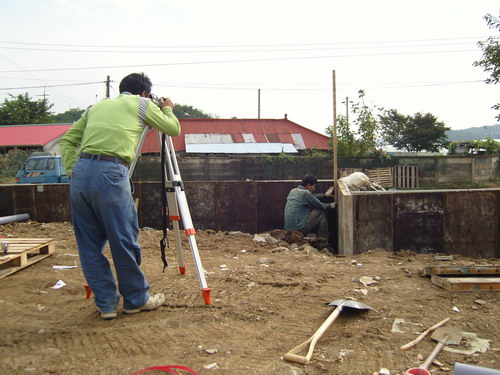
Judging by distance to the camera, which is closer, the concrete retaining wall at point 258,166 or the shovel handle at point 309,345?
the shovel handle at point 309,345

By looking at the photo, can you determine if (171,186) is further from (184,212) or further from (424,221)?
(424,221)

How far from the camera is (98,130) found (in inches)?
119

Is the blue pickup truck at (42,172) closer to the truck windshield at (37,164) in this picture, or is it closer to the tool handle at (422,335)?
the truck windshield at (37,164)

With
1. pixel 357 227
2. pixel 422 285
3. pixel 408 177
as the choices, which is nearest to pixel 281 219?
pixel 357 227

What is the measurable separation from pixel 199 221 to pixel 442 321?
231 inches

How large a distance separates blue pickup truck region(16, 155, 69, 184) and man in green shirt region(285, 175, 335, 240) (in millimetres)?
11536

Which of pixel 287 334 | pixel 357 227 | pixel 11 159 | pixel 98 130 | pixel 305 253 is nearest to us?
pixel 287 334

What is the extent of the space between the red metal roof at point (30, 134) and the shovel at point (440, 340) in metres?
28.1

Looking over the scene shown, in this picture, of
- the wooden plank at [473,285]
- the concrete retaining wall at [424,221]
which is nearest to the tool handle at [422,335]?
the wooden plank at [473,285]

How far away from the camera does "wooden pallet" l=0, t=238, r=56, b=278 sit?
449 cm

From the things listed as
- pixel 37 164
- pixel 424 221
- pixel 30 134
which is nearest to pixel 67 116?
pixel 30 134

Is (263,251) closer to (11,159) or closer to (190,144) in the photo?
(190,144)

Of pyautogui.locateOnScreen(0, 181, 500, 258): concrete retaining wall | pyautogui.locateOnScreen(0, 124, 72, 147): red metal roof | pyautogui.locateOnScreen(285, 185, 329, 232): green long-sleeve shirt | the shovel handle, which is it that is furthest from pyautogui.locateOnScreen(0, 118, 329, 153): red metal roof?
the shovel handle

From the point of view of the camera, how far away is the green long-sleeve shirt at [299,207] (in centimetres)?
779
